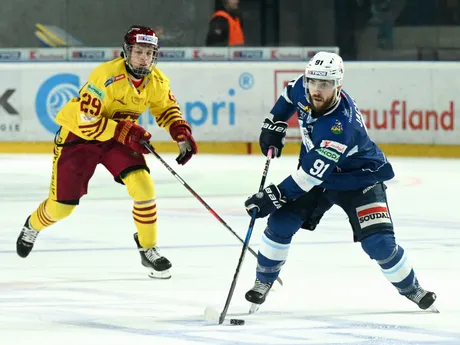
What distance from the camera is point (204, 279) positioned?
16.8 feet

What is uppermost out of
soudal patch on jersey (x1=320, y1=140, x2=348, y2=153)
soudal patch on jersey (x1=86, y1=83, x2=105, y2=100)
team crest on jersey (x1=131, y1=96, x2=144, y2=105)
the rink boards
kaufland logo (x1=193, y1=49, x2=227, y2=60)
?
soudal patch on jersey (x1=320, y1=140, x2=348, y2=153)

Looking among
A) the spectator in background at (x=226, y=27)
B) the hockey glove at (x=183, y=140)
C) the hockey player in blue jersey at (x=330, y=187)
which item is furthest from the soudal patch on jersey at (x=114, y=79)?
the spectator in background at (x=226, y=27)

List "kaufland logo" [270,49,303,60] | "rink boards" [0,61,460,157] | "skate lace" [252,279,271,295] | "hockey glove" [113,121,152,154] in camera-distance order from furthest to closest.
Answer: "kaufland logo" [270,49,303,60], "rink boards" [0,61,460,157], "hockey glove" [113,121,152,154], "skate lace" [252,279,271,295]

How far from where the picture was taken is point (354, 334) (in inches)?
159

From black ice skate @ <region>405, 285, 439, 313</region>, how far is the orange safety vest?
5.77m

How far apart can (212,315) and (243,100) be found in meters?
5.93

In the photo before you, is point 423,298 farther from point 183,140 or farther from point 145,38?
point 145,38

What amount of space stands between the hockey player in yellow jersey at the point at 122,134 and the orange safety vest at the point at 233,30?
4487 mm

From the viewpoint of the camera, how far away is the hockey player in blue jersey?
4145 millimetres

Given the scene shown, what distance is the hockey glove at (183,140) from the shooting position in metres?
5.33

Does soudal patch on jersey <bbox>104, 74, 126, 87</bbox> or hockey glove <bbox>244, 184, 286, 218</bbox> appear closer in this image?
hockey glove <bbox>244, 184, 286, 218</bbox>

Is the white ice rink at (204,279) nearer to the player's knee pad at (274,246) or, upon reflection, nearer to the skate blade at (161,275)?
the skate blade at (161,275)

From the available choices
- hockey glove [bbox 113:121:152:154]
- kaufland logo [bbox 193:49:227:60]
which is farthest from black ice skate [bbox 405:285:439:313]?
kaufland logo [bbox 193:49:227:60]

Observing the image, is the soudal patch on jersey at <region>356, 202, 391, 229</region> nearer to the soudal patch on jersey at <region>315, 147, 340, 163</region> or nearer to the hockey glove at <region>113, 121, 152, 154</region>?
the soudal patch on jersey at <region>315, 147, 340, 163</region>
